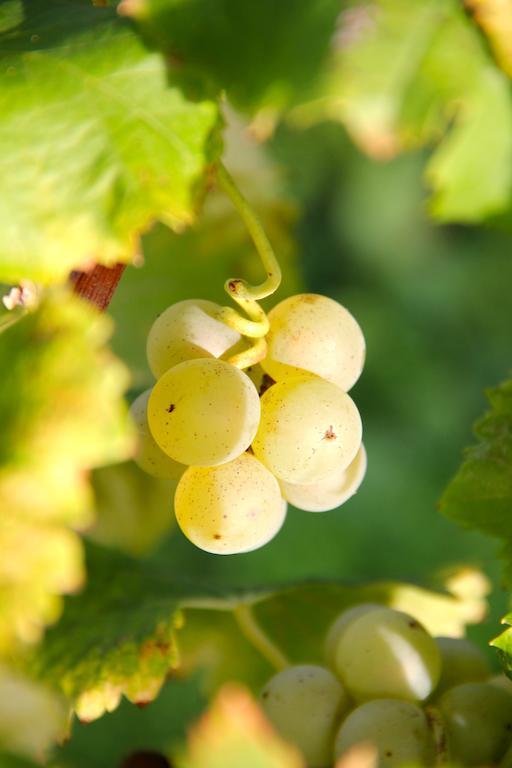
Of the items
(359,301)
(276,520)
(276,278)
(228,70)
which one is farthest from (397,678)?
(359,301)

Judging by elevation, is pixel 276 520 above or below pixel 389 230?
above

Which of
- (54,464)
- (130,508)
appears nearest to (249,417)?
(54,464)

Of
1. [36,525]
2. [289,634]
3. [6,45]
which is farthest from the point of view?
[289,634]

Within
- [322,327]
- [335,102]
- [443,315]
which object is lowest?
[443,315]

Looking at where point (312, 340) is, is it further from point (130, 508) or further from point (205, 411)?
point (130, 508)

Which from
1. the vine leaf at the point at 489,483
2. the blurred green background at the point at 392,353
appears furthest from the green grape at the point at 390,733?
the blurred green background at the point at 392,353

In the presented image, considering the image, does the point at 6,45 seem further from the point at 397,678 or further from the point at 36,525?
the point at 397,678

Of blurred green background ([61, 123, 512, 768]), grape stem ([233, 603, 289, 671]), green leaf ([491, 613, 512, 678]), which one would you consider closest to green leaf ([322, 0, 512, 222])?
green leaf ([491, 613, 512, 678])
